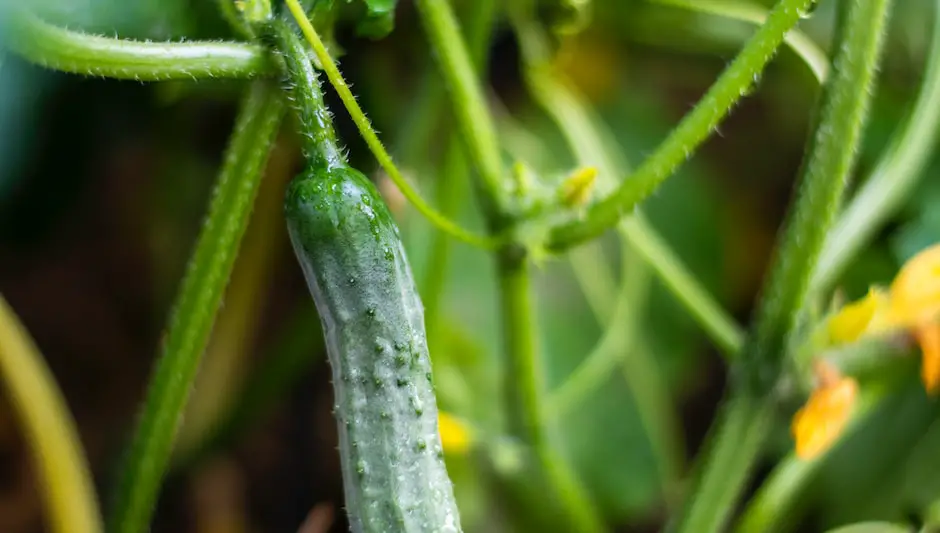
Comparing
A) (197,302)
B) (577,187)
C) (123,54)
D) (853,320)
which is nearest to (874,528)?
(853,320)

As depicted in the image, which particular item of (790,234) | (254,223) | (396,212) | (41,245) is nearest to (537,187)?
(790,234)

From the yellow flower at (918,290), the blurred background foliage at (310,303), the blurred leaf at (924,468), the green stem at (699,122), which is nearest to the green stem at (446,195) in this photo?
the blurred background foliage at (310,303)

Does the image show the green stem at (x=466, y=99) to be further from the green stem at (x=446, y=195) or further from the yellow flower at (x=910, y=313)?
the yellow flower at (x=910, y=313)

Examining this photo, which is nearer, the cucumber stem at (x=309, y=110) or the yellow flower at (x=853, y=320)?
the cucumber stem at (x=309, y=110)

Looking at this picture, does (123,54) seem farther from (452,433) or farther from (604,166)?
(604,166)

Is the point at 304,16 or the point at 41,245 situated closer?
the point at 304,16

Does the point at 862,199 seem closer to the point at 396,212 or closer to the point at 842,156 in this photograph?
the point at 842,156

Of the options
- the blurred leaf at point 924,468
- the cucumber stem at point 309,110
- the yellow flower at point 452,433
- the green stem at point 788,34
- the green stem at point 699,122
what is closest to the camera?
the cucumber stem at point 309,110
